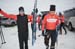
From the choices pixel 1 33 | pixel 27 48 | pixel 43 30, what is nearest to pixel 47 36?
pixel 43 30

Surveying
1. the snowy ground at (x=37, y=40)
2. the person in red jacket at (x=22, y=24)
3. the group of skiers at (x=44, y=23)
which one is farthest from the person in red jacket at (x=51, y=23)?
the person in red jacket at (x=22, y=24)

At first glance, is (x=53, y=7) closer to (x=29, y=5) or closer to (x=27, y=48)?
(x=29, y=5)

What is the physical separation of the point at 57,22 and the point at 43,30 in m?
0.21

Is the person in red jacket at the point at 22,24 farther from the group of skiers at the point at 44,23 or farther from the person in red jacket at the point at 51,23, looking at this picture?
the person in red jacket at the point at 51,23

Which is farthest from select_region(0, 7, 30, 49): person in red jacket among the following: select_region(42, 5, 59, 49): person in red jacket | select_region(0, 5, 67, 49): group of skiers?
select_region(42, 5, 59, 49): person in red jacket

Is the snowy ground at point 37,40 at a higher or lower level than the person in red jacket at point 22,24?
lower

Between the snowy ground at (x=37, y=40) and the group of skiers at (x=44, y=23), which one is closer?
the group of skiers at (x=44, y=23)

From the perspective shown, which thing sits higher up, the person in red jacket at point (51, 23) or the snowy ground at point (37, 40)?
the person in red jacket at point (51, 23)

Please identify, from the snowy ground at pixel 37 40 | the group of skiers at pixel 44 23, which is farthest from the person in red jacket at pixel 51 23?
the snowy ground at pixel 37 40

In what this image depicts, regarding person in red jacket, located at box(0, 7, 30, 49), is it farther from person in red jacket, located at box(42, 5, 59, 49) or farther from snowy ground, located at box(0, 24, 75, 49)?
person in red jacket, located at box(42, 5, 59, 49)

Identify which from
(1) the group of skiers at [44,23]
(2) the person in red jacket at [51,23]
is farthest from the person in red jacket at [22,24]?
Answer: (2) the person in red jacket at [51,23]

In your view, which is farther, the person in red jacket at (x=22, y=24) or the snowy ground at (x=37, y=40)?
the snowy ground at (x=37, y=40)

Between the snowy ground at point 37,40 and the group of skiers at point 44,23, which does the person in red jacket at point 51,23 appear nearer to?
the group of skiers at point 44,23

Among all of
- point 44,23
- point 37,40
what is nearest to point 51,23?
point 44,23
